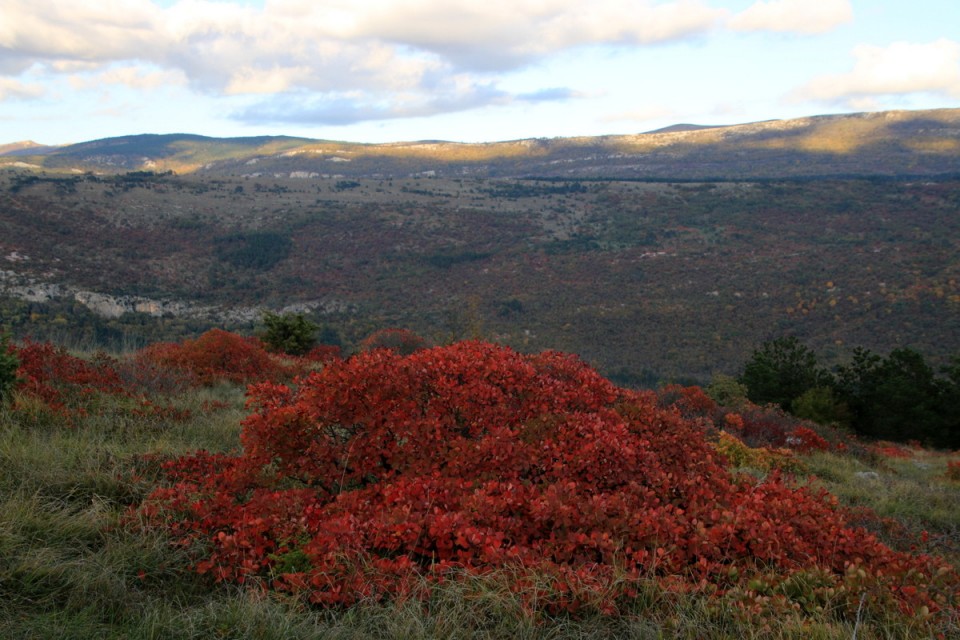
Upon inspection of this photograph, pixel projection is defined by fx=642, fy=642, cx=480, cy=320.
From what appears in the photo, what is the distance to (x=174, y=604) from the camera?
296cm

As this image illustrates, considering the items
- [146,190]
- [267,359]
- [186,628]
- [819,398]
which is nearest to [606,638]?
[186,628]

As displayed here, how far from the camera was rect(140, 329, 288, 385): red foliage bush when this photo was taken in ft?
29.9

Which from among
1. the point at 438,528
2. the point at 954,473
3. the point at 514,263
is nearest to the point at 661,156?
the point at 514,263

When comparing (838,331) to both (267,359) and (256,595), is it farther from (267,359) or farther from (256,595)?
(256,595)

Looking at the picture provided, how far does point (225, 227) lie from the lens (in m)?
49.0

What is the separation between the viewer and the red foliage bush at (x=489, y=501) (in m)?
2.92

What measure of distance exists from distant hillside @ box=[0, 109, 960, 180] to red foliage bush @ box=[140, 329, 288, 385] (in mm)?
90591

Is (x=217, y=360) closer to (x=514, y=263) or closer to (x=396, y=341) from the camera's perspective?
(x=396, y=341)

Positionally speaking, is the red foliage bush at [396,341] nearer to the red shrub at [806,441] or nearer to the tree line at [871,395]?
the red shrub at [806,441]

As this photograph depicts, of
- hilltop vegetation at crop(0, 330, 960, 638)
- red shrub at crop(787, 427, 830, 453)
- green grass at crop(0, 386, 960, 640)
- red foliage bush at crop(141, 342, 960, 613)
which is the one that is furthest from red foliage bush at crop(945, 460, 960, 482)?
green grass at crop(0, 386, 960, 640)

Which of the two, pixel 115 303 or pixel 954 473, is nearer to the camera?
pixel 954 473

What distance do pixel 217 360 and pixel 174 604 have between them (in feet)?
24.1

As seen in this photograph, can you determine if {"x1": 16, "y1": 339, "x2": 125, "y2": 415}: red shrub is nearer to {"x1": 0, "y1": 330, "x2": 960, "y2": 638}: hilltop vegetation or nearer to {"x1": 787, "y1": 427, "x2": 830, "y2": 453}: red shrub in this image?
{"x1": 0, "y1": 330, "x2": 960, "y2": 638}: hilltop vegetation

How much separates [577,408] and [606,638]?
2.18 metres
